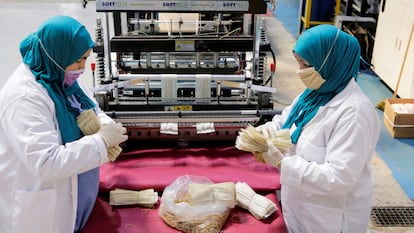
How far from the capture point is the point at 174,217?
6.72 feet

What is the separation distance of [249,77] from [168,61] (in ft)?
2.18

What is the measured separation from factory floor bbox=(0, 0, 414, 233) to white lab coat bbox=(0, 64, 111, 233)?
1.94 meters

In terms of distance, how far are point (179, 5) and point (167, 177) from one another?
1033 mm

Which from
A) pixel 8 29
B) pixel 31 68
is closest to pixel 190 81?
pixel 31 68

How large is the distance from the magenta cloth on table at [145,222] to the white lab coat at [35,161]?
0.75 feet

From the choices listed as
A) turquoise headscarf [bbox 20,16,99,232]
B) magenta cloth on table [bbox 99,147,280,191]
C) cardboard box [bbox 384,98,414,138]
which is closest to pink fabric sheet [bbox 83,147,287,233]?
magenta cloth on table [bbox 99,147,280,191]

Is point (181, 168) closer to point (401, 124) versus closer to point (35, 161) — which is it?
point (35, 161)

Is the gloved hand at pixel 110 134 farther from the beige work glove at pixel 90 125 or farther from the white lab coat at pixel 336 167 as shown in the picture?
the white lab coat at pixel 336 167

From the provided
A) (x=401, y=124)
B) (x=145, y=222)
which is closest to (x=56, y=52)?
(x=145, y=222)

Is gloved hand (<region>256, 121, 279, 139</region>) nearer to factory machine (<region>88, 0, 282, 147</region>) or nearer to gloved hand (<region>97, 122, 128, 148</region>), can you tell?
factory machine (<region>88, 0, 282, 147</region>)

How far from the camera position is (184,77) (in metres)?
2.93

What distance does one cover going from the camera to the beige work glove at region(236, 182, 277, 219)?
2.10 metres

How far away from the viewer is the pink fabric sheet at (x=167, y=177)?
2.05 meters

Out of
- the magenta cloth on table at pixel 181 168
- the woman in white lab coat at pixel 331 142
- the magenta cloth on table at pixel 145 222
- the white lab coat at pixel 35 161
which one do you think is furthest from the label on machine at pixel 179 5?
the magenta cloth on table at pixel 145 222
